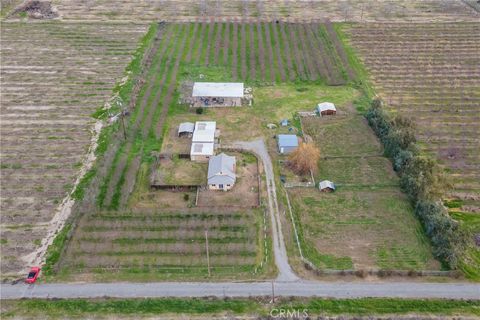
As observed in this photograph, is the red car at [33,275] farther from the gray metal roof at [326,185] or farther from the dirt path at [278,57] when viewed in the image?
the dirt path at [278,57]

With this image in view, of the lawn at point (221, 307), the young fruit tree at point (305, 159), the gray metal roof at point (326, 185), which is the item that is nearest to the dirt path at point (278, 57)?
the young fruit tree at point (305, 159)

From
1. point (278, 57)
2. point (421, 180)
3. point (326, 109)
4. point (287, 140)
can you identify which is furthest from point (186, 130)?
point (278, 57)

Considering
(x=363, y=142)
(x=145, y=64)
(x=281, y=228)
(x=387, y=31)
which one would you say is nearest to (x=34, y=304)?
(x=281, y=228)

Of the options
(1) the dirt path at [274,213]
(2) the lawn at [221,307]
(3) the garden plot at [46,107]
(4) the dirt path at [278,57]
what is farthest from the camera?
(4) the dirt path at [278,57]

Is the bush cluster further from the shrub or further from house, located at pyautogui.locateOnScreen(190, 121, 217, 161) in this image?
house, located at pyautogui.locateOnScreen(190, 121, 217, 161)

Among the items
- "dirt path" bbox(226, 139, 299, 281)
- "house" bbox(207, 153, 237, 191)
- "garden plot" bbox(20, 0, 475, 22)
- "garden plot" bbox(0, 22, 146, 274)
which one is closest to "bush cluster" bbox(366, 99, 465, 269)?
"dirt path" bbox(226, 139, 299, 281)

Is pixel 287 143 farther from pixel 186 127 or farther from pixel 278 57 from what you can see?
pixel 278 57

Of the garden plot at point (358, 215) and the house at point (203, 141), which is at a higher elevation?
the house at point (203, 141)

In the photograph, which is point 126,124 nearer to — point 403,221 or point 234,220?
point 234,220
